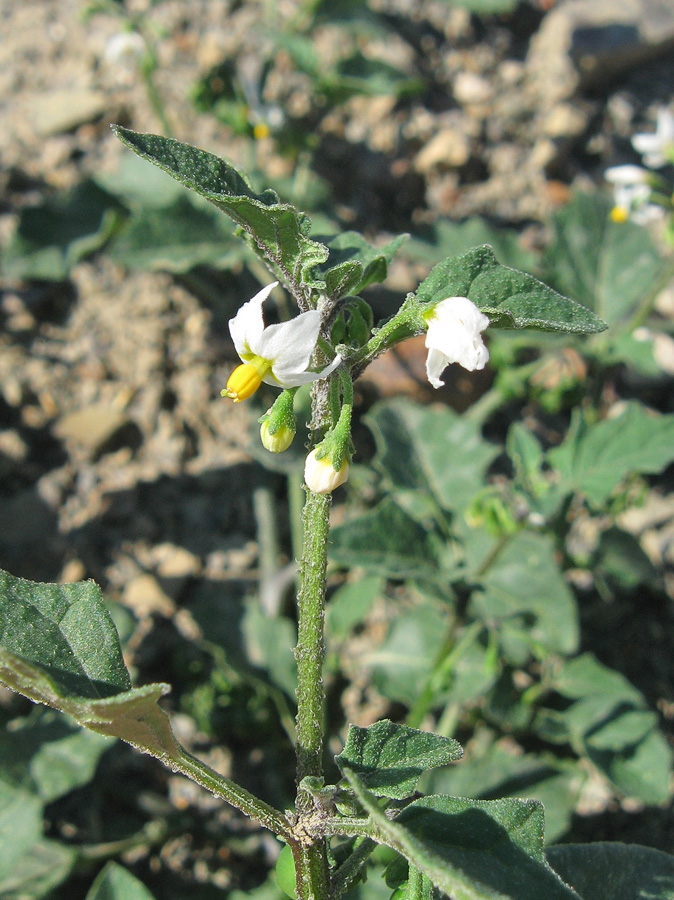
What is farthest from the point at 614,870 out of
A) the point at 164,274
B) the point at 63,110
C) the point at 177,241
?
the point at 63,110

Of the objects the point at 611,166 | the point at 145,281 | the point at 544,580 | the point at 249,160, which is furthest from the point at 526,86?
the point at 544,580

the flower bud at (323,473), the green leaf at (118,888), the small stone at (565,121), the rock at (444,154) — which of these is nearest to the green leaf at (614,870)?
the green leaf at (118,888)

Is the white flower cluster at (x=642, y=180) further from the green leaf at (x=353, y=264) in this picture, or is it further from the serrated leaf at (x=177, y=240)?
the green leaf at (x=353, y=264)

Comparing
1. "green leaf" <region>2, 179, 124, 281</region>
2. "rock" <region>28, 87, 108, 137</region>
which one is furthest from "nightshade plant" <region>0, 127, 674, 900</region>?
"rock" <region>28, 87, 108, 137</region>

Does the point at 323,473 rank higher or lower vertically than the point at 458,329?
lower

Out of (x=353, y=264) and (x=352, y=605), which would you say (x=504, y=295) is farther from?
(x=352, y=605)

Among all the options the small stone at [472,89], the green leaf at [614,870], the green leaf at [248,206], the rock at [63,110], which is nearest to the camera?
the green leaf at [248,206]
